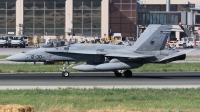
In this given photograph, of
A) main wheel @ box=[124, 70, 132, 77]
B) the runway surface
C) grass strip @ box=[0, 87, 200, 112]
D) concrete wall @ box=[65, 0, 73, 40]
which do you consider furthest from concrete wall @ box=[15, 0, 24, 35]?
grass strip @ box=[0, 87, 200, 112]

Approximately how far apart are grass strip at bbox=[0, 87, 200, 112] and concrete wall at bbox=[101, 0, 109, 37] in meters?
80.8

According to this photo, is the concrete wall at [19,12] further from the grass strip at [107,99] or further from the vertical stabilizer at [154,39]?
the grass strip at [107,99]

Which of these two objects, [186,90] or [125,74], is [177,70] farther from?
[186,90]

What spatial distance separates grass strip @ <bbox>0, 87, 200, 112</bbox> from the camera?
2042cm

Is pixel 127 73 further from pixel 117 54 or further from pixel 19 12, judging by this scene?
pixel 19 12

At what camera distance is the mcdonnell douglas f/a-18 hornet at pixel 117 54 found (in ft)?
121

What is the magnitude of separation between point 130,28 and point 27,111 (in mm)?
101861

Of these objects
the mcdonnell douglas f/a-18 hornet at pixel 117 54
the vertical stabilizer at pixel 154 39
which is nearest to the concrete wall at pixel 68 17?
the vertical stabilizer at pixel 154 39

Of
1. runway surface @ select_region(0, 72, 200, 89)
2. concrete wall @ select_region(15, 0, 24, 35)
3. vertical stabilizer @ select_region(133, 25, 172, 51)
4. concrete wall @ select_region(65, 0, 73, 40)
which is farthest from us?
concrete wall @ select_region(65, 0, 73, 40)

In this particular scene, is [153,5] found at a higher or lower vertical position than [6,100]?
higher

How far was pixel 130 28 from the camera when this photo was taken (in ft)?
386

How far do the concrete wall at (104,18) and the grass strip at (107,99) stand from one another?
265 ft

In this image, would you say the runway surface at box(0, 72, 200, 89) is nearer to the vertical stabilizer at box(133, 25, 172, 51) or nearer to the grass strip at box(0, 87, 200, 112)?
the grass strip at box(0, 87, 200, 112)

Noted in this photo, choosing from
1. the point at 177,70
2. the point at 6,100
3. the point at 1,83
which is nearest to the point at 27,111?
the point at 6,100
